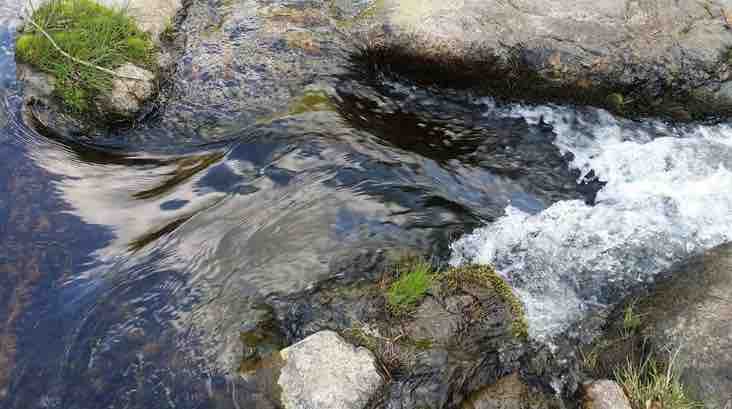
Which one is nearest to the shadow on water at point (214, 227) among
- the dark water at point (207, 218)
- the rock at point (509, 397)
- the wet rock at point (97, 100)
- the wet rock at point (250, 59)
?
the dark water at point (207, 218)

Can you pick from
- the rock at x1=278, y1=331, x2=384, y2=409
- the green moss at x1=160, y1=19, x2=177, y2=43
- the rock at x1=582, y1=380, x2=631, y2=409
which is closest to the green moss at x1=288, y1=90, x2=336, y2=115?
the green moss at x1=160, y1=19, x2=177, y2=43

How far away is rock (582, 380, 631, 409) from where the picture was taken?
12.7 feet

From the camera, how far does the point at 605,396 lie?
3.93 m

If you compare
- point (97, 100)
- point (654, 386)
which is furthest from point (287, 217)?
point (654, 386)

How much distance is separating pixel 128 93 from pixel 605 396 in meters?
5.80

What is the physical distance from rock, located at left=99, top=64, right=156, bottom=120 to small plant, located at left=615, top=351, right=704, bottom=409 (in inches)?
224

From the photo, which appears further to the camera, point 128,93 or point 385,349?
point 128,93

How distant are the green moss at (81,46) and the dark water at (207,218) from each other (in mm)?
561

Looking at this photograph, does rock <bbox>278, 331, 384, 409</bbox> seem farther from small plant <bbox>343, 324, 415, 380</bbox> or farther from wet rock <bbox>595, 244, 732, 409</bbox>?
wet rock <bbox>595, 244, 732, 409</bbox>

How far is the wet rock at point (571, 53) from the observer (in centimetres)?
680

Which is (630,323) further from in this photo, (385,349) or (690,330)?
(385,349)

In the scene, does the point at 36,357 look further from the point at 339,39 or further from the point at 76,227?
the point at 339,39

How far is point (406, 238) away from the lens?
5227 mm

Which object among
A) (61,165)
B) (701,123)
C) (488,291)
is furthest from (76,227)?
(701,123)
